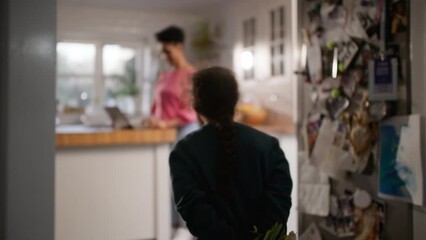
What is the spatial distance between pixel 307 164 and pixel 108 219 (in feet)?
3.15

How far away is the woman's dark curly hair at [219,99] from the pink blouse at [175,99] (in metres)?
1.47

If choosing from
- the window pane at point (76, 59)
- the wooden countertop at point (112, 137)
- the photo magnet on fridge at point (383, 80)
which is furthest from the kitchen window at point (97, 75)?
the photo magnet on fridge at point (383, 80)

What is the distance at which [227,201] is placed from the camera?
4.14 feet

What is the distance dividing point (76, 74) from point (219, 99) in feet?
13.2

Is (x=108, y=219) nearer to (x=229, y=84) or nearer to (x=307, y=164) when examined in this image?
(x=307, y=164)

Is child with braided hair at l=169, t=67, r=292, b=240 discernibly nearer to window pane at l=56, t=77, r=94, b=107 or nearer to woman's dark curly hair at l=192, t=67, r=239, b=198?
woman's dark curly hair at l=192, t=67, r=239, b=198

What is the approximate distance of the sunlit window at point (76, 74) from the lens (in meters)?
4.94

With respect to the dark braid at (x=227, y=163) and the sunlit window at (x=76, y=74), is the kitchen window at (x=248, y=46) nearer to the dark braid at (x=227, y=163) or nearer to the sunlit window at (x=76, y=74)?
the sunlit window at (x=76, y=74)

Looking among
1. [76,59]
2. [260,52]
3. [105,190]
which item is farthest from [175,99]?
[76,59]

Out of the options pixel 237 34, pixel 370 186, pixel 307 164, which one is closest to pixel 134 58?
pixel 237 34

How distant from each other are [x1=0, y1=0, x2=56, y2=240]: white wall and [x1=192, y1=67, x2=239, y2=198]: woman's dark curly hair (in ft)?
1.39

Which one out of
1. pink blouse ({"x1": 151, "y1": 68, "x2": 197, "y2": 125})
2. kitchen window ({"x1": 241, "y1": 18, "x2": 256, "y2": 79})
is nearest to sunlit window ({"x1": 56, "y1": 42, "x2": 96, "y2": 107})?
kitchen window ({"x1": 241, "y1": 18, "x2": 256, "y2": 79})

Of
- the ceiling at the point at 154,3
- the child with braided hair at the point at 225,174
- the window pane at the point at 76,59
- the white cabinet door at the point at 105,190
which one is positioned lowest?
the white cabinet door at the point at 105,190

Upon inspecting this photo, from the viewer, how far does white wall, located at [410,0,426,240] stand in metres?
1.28
